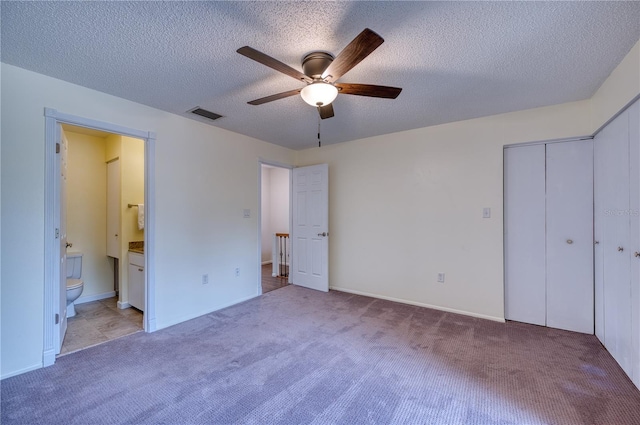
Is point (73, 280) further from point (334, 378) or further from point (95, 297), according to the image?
point (334, 378)

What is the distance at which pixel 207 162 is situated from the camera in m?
3.48

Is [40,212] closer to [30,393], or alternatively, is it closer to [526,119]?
[30,393]

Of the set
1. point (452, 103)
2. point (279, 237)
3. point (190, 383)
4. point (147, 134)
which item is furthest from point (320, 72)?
point (279, 237)

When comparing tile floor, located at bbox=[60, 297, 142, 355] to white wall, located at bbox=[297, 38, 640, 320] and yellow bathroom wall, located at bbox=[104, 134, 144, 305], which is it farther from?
white wall, located at bbox=[297, 38, 640, 320]

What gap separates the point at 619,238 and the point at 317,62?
2.78m

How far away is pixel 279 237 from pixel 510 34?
482cm

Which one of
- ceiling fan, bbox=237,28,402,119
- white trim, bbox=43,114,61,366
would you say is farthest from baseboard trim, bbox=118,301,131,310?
ceiling fan, bbox=237,28,402,119

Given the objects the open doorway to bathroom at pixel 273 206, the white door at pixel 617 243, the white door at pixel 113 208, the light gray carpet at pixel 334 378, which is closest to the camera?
the light gray carpet at pixel 334 378

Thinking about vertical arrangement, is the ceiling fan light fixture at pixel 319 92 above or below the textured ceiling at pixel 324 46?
below

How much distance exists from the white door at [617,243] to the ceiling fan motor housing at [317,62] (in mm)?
2325

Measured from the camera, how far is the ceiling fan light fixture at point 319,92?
6.08 ft

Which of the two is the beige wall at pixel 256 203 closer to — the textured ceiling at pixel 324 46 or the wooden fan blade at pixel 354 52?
the textured ceiling at pixel 324 46

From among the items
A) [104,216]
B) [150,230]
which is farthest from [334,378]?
[104,216]

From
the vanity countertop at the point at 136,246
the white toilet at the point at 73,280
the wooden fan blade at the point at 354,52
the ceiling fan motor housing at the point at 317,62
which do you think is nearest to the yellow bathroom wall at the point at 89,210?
the white toilet at the point at 73,280
